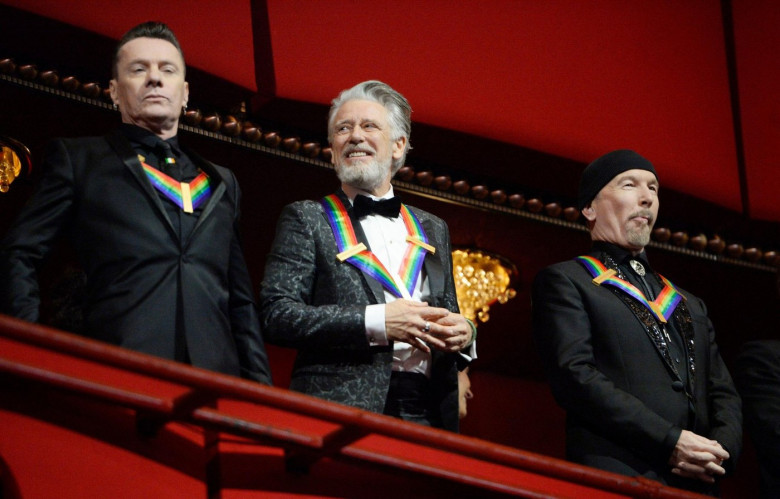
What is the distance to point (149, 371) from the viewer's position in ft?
5.38

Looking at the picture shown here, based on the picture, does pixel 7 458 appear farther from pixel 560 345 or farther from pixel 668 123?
pixel 668 123

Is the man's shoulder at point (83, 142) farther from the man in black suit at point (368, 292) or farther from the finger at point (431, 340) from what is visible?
the finger at point (431, 340)

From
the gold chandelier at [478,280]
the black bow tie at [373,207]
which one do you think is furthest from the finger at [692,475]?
the gold chandelier at [478,280]

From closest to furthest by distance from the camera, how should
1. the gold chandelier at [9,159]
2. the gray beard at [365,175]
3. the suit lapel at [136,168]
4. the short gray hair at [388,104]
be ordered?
the suit lapel at [136,168] → the gray beard at [365,175] → the short gray hair at [388,104] → the gold chandelier at [9,159]

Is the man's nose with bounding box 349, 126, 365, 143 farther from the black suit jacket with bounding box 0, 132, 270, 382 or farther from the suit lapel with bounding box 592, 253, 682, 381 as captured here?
the suit lapel with bounding box 592, 253, 682, 381

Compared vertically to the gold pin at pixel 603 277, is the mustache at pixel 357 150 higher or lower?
higher

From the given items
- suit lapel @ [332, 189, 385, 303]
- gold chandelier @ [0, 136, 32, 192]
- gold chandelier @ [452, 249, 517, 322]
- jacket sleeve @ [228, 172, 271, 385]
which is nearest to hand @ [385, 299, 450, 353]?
suit lapel @ [332, 189, 385, 303]

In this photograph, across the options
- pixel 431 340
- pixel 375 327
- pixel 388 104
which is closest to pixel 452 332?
pixel 431 340

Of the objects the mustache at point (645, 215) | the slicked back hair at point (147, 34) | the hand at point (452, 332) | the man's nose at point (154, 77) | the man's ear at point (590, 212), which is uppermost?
the slicked back hair at point (147, 34)

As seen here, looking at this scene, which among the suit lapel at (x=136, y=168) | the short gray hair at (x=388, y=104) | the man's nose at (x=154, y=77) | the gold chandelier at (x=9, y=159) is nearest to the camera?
the suit lapel at (x=136, y=168)

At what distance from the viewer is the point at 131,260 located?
85.4 inches

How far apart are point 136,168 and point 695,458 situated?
4.09ft

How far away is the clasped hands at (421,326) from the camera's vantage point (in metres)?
2.30

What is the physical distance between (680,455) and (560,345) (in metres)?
0.34
